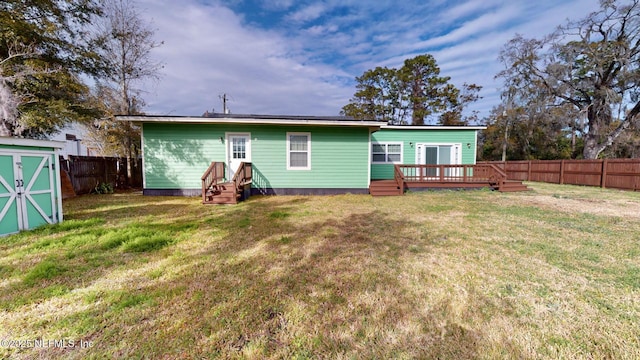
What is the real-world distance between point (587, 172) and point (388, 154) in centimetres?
1022

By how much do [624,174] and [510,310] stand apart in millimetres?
14335

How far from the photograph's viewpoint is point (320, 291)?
237 cm

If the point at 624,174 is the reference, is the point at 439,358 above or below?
below

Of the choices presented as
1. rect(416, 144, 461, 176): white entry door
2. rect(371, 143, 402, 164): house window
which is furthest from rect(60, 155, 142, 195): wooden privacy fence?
rect(416, 144, 461, 176): white entry door

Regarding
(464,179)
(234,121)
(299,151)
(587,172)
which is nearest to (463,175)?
(464,179)

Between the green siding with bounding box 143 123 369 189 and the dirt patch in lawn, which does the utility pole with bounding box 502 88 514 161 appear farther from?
the green siding with bounding box 143 123 369 189

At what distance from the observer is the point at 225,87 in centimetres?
1850

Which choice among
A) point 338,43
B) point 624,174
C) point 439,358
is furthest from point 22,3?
point 624,174

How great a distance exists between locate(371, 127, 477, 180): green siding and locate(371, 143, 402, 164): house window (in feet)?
0.62

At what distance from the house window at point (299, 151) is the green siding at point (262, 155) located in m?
0.15

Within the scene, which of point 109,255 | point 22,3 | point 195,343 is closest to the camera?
point 195,343

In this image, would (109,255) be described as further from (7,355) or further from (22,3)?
(22,3)

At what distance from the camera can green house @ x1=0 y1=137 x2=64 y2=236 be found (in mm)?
3946

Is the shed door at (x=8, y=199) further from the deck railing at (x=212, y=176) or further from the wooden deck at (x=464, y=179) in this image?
the wooden deck at (x=464, y=179)
